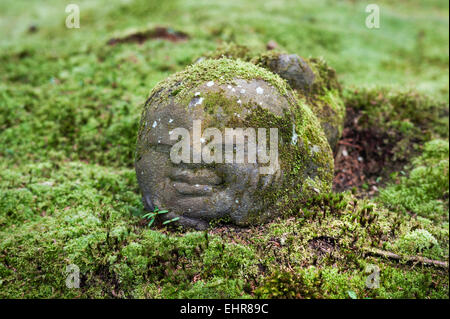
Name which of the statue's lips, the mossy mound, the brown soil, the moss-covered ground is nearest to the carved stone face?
the statue's lips

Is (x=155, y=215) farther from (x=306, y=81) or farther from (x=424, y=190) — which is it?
(x=424, y=190)

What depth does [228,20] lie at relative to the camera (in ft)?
39.1

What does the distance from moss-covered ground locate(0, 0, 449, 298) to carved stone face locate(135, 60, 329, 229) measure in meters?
0.34

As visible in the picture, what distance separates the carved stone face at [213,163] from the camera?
439 centimetres

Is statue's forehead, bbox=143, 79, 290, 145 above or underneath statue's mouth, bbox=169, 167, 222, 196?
above

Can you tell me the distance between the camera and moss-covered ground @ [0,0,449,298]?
13.2 ft

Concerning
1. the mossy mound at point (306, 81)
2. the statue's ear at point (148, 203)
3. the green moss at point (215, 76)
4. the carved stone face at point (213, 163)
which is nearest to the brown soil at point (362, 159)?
the mossy mound at point (306, 81)

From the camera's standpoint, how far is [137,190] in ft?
18.7

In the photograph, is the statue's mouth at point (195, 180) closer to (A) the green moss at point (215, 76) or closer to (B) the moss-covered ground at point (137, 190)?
(B) the moss-covered ground at point (137, 190)

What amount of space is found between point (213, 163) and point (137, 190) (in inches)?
77.0

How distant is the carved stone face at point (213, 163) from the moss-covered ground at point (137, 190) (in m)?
0.34

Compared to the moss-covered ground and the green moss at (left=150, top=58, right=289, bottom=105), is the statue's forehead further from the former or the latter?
the moss-covered ground
